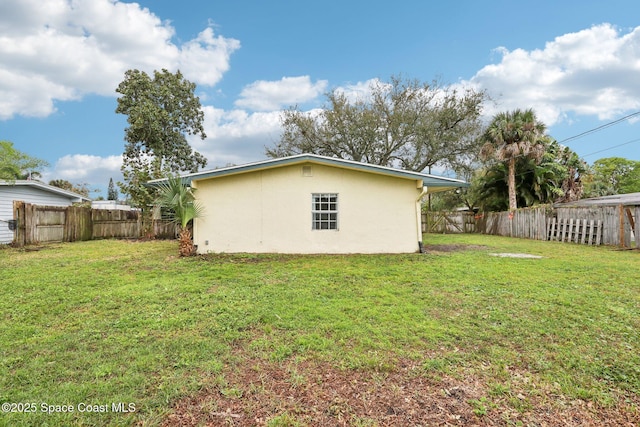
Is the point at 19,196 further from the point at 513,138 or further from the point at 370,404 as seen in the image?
the point at 513,138

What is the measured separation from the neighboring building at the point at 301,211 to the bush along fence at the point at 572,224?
6067 mm

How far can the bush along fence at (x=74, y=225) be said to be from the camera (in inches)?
480

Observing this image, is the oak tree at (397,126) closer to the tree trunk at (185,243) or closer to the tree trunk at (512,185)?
the tree trunk at (512,185)

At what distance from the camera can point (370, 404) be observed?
95.9 inches

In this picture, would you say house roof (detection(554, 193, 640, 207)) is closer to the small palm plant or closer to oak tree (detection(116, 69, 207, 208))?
the small palm plant

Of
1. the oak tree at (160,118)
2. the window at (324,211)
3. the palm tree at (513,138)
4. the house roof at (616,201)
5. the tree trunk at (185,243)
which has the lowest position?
the tree trunk at (185,243)

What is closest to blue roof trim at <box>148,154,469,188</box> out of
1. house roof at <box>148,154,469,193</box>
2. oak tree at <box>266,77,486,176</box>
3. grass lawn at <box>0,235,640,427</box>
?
house roof at <box>148,154,469,193</box>

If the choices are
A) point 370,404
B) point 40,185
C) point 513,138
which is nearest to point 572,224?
point 513,138

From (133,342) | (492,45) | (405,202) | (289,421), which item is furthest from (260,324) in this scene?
(492,45)

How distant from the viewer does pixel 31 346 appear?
336 cm

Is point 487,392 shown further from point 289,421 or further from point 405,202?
point 405,202

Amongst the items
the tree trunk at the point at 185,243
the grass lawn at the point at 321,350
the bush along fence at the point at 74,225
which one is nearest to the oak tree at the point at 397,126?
the bush along fence at the point at 74,225

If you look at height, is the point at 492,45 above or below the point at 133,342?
above

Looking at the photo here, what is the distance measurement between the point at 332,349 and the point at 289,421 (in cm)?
107
